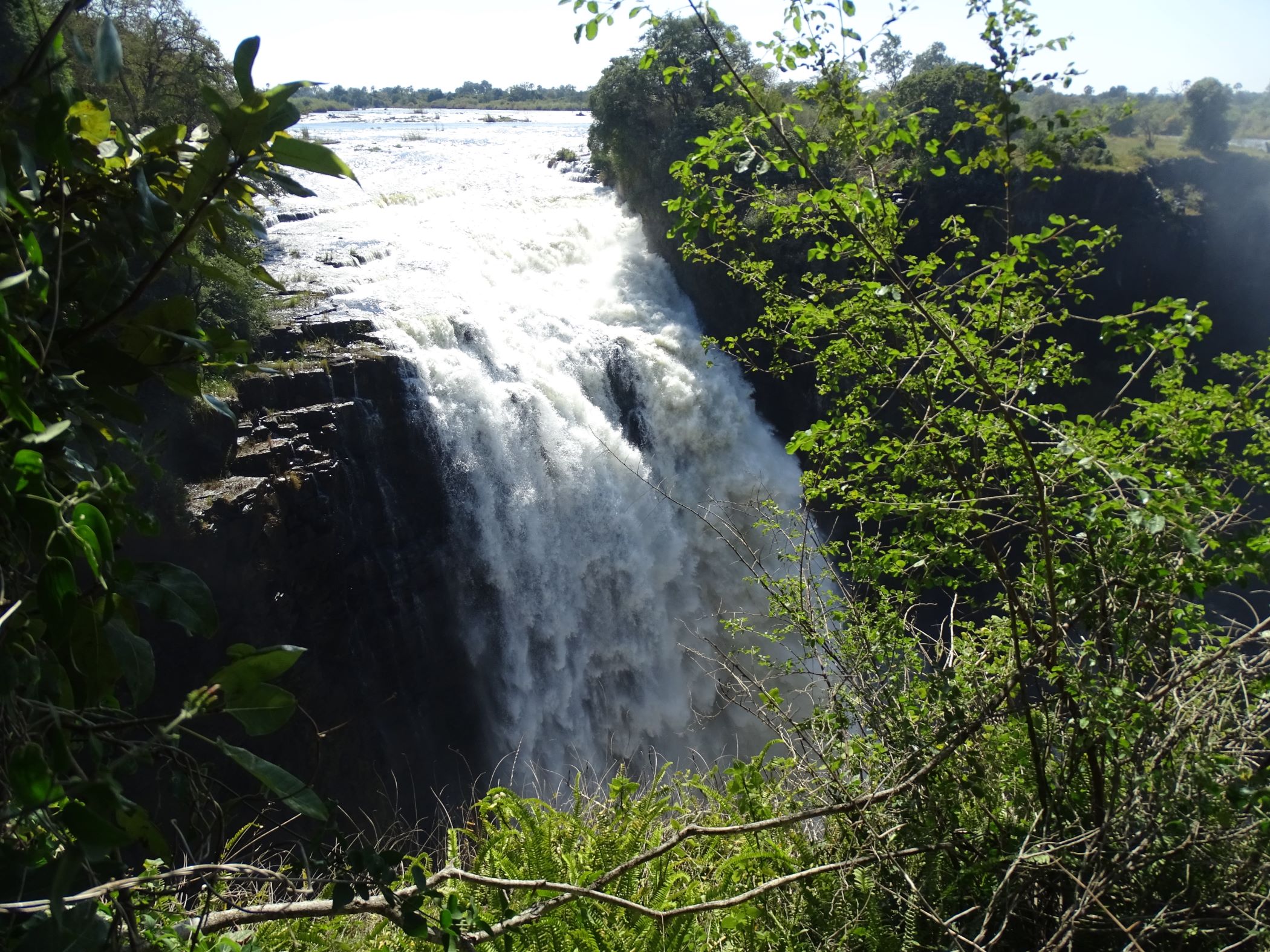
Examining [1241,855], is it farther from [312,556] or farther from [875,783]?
[312,556]

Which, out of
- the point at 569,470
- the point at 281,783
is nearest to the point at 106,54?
the point at 281,783

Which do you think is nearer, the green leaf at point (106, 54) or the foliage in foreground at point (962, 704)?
the green leaf at point (106, 54)

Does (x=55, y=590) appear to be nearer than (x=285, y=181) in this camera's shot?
Yes

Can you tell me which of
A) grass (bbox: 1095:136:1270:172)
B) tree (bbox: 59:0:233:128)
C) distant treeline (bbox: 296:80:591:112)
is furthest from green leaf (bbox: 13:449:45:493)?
distant treeline (bbox: 296:80:591:112)

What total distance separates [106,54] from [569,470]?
12.5m

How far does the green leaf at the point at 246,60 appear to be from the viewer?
1.16 metres

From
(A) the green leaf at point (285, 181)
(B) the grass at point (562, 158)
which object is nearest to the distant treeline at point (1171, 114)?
(B) the grass at point (562, 158)

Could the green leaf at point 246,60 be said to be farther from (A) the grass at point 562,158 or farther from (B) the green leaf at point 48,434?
(A) the grass at point 562,158

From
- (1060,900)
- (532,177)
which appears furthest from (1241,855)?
(532,177)

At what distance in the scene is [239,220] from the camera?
5.11ft

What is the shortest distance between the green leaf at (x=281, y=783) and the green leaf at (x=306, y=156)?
0.83 metres

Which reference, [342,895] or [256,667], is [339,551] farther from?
[256,667]

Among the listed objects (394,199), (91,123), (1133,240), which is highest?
(394,199)

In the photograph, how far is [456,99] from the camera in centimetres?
7456
